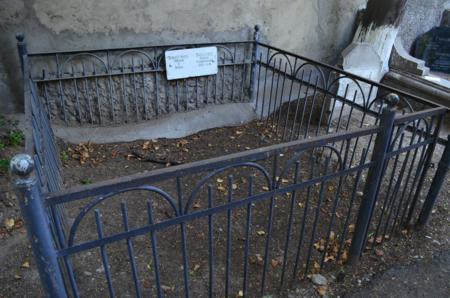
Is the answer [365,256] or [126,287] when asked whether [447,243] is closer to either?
[365,256]

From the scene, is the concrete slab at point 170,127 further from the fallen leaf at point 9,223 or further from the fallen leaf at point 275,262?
Result: the fallen leaf at point 275,262

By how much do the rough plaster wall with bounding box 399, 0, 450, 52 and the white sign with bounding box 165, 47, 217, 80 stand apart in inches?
206

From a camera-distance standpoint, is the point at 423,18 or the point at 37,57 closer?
the point at 37,57

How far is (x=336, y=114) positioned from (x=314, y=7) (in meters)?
1.67

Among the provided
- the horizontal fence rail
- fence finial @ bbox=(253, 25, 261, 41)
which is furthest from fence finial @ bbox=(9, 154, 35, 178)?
fence finial @ bbox=(253, 25, 261, 41)

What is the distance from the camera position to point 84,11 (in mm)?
3814

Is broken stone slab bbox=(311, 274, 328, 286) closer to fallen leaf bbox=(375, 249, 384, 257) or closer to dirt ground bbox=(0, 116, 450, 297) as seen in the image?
dirt ground bbox=(0, 116, 450, 297)

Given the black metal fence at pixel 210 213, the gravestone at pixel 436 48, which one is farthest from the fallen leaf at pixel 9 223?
the gravestone at pixel 436 48

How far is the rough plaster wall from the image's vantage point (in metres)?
7.69

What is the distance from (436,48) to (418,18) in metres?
0.82

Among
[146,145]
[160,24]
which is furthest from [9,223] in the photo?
[160,24]

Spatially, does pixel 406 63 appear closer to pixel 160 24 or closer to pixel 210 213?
pixel 160 24

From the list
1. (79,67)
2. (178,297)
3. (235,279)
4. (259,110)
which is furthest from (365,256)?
(79,67)

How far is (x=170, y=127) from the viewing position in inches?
184
